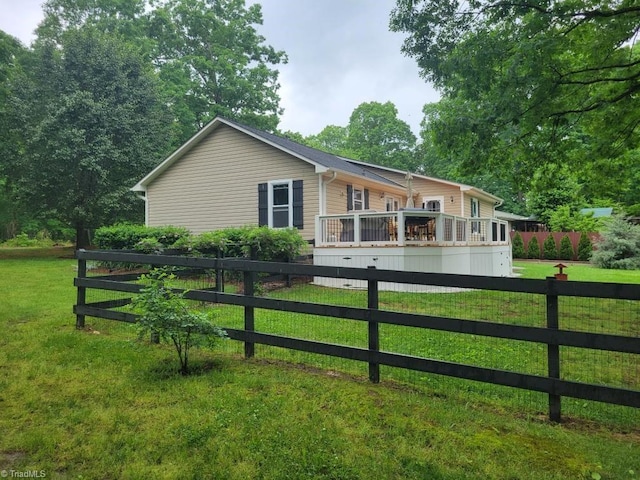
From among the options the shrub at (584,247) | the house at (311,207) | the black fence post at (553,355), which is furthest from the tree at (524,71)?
the shrub at (584,247)

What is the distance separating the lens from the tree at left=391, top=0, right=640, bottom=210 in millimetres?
6070

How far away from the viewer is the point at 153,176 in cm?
1565

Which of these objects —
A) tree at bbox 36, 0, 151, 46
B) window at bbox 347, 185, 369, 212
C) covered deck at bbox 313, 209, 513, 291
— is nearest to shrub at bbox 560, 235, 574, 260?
window at bbox 347, 185, 369, 212

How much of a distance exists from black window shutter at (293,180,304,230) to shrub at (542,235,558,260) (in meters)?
17.1

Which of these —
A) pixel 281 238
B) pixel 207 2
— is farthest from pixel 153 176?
pixel 207 2

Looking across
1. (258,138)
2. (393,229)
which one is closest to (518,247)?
(393,229)

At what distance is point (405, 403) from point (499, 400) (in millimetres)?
864

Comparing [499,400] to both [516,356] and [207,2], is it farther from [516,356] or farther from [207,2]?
[207,2]

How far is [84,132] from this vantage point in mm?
18062

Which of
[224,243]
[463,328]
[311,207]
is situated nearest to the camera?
[463,328]

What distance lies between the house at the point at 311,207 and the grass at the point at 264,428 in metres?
6.67

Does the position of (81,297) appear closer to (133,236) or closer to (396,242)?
(396,242)

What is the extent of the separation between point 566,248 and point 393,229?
56.7ft

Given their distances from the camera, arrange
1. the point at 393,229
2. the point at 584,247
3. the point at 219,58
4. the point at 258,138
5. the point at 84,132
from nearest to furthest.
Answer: the point at 393,229 < the point at 258,138 < the point at 84,132 < the point at 584,247 < the point at 219,58
